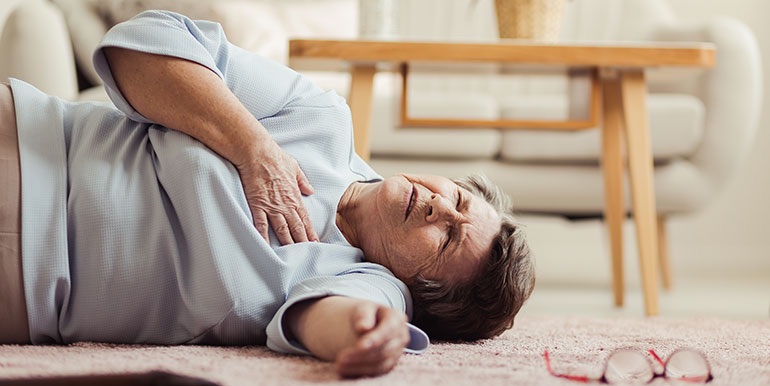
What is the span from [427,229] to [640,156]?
1124mm

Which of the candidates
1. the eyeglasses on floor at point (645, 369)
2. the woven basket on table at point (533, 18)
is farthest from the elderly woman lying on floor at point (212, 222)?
the woven basket on table at point (533, 18)

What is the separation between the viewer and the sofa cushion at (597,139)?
9.66 ft

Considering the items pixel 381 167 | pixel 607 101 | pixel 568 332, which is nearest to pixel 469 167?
pixel 381 167

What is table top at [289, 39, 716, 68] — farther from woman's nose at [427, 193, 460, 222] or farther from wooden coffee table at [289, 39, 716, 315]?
woman's nose at [427, 193, 460, 222]

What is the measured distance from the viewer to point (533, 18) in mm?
2432

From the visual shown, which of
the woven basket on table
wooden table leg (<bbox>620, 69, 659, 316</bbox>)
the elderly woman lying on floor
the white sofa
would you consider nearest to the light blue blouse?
the elderly woman lying on floor

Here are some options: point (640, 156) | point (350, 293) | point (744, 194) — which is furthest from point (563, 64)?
point (744, 194)

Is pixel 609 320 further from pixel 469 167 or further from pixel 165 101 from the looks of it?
pixel 469 167

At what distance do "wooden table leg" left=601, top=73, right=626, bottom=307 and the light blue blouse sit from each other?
1453 millimetres

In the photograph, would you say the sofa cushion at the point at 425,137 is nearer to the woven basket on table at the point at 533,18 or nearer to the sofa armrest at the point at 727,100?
the woven basket on table at the point at 533,18

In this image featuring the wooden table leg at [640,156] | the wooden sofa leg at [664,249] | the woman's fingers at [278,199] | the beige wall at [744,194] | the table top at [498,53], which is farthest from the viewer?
the beige wall at [744,194]

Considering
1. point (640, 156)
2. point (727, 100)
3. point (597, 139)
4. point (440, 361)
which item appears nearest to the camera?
point (440, 361)

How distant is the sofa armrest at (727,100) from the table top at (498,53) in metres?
0.95

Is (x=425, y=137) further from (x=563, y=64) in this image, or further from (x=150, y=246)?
(x=150, y=246)
